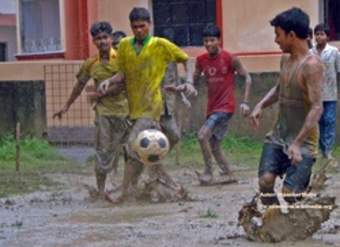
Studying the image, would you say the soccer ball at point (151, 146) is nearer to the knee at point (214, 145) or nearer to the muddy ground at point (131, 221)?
the muddy ground at point (131, 221)

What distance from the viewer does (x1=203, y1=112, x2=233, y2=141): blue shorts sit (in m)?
13.4

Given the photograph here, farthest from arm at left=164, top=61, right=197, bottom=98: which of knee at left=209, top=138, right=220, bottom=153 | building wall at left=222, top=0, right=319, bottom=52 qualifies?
building wall at left=222, top=0, right=319, bottom=52

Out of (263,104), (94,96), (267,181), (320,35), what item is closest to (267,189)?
(267,181)

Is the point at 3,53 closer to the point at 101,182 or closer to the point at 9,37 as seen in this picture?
the point at 9,37

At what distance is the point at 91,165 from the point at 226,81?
350 cm

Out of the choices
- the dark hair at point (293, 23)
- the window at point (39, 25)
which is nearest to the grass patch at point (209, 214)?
the dark hair at point (293, 23)

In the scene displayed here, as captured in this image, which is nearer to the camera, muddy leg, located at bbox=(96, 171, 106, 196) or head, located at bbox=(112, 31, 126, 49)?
muddy leg, located at bbox=(96, 171, 106, 196)

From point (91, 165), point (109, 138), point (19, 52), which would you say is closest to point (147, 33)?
point (109, 138)

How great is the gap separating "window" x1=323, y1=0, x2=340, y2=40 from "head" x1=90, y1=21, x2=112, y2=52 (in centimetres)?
847

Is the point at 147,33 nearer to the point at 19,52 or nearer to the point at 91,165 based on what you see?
the point at 91,165

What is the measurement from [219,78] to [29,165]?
3.92 meters

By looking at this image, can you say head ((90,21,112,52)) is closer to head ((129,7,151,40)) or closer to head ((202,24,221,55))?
head ((129,7,151,40))

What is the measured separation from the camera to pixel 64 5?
2056cm

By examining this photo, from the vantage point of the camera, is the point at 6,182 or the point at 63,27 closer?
the point at 6,182
